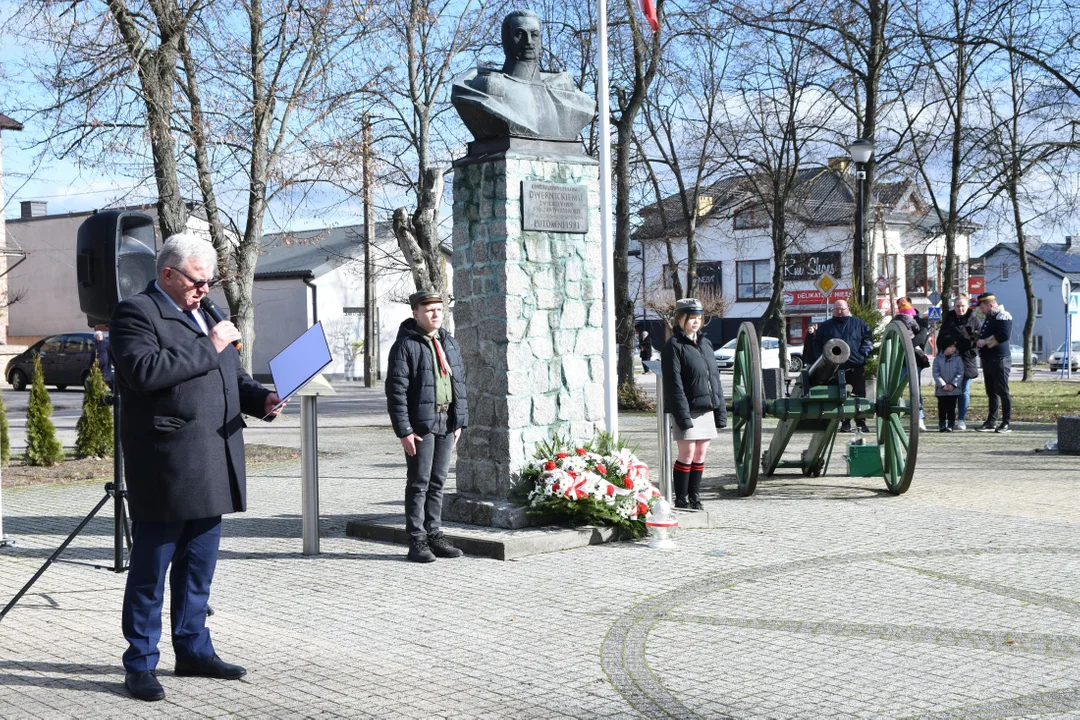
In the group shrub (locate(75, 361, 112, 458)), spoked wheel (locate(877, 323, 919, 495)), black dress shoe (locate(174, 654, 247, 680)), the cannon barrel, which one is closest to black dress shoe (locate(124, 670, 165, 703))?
black dress shoe (locate(174, 654, 247, 680))

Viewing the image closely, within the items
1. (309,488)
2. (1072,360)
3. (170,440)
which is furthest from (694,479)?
(1072,360)

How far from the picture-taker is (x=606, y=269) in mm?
11148

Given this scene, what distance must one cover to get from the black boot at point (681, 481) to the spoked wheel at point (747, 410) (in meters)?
1.05

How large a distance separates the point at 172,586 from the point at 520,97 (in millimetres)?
4995

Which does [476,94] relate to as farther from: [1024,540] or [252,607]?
[1024,540]

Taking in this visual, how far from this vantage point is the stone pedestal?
29.2ft

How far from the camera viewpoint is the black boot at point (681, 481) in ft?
31.9

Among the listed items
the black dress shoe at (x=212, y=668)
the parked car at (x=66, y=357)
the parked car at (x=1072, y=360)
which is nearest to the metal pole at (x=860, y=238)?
the black dress shoe at (x=212, y=668)

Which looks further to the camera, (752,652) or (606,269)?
(606,269)

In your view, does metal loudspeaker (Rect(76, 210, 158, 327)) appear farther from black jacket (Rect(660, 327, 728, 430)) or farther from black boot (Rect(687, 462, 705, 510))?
black boot (Rect(687, 462, 705, 510))

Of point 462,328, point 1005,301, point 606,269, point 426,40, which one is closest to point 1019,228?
point 426,40

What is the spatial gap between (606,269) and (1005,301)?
79282 mm

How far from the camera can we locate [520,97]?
29.9 ft

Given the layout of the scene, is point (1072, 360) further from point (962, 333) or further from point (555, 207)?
point (555, 207)
